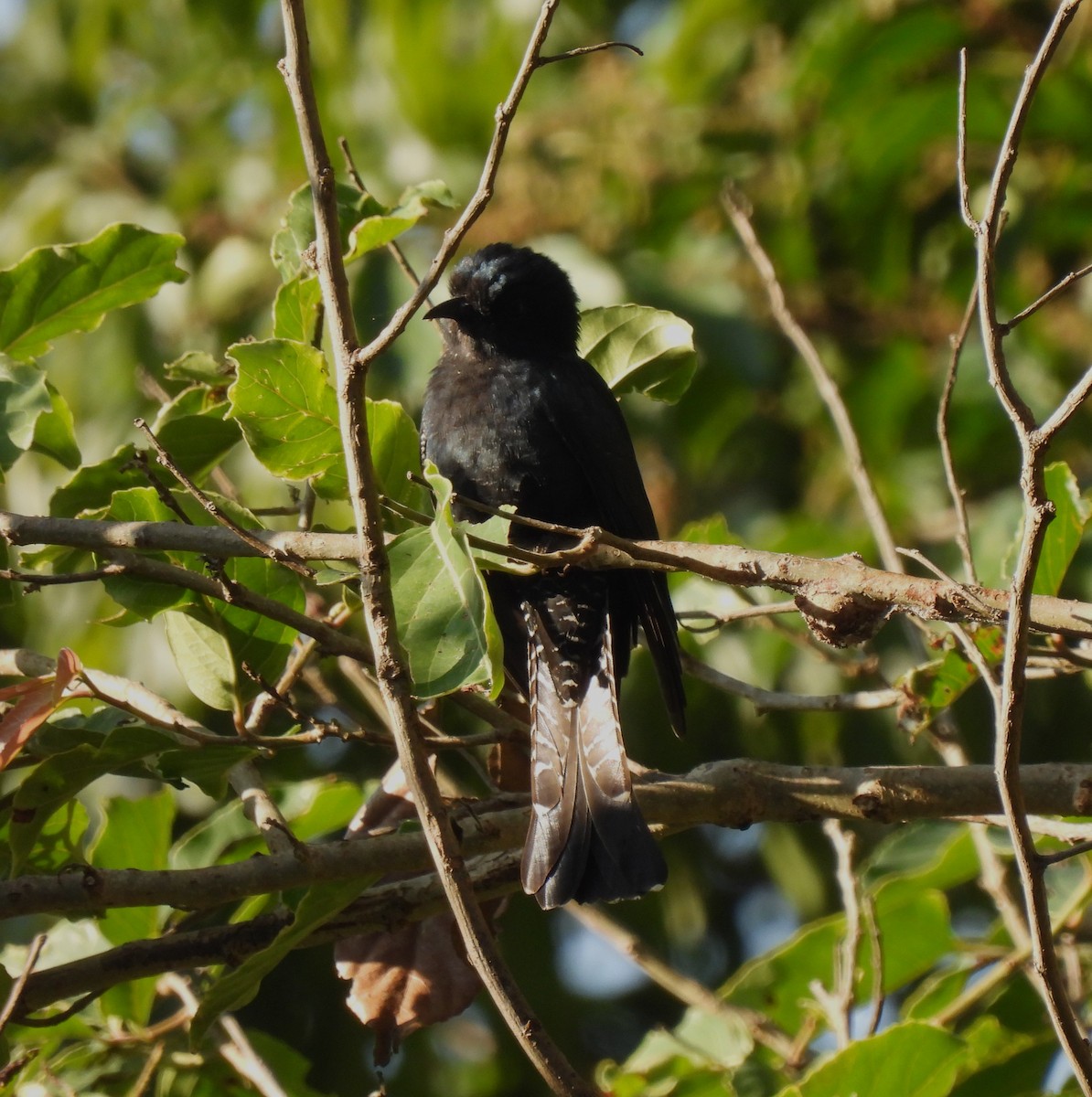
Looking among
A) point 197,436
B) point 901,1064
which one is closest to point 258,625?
point 197,436

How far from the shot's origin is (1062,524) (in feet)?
8.55

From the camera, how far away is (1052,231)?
5633 mm

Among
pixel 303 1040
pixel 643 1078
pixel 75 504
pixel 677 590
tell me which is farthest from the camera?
pixel 303 1040

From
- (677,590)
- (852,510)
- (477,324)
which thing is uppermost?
(477,324)

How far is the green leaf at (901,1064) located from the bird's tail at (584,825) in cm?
43

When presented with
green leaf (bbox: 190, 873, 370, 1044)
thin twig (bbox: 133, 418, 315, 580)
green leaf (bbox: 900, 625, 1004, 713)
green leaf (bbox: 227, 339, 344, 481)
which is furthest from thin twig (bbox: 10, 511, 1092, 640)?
green leaf (bbox: 900, 625, 1004, 713)

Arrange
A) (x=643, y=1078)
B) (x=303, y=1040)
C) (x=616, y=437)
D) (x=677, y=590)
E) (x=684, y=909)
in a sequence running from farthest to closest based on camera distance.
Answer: (x=684, y=909) < (x=303, y=1040) < (x=616, y=437) < (x=677, y=590) < (x=643, y=1078)

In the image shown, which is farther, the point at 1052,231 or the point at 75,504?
the point at 1052,231

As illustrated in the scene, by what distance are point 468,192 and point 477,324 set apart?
1918 mm

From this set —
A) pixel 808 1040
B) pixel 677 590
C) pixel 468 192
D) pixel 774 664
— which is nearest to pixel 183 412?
pixel 677 590

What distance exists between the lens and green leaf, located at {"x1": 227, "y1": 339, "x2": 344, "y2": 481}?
2332 mm

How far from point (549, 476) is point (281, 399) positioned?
151 centimetres

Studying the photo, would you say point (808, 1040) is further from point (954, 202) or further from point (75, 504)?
point (954, 202)

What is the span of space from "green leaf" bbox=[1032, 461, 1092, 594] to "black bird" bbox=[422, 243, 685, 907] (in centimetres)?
76
